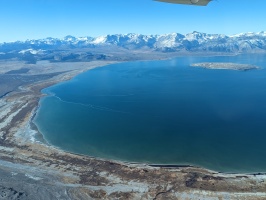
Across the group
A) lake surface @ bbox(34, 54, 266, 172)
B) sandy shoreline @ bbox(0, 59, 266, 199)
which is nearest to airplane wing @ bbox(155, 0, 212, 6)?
sandy shoreline @ bbox(0, 59, 266, 199)

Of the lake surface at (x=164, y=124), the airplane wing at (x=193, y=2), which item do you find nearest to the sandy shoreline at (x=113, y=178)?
the lake surface at (x=164, y=124)

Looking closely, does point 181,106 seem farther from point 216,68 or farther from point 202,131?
point 216,68

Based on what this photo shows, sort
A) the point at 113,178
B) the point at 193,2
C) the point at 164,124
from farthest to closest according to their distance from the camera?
the point at 164,124, the point at 113,178, the point at 193,2

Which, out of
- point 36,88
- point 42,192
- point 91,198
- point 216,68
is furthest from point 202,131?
point 216,68

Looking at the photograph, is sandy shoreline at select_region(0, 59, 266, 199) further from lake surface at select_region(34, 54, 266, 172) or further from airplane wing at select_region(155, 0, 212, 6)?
airplane wing at select_region(155, 0, 212, 6)

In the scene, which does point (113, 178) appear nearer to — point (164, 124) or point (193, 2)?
point (164, 124)

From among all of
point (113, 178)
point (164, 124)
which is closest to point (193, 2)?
point (113, 178)
